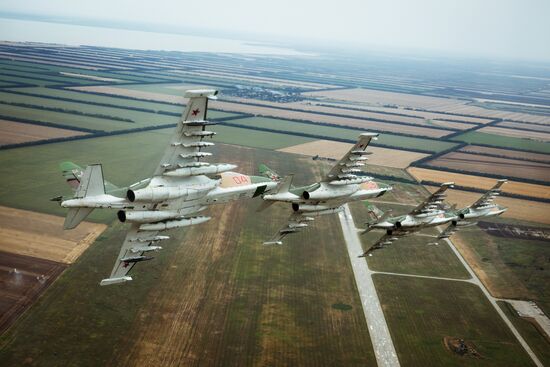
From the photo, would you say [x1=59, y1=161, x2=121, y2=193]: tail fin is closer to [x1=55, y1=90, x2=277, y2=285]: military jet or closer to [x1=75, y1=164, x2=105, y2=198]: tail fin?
[x1=55, y1=90, x2=277, y2=285]: military jet

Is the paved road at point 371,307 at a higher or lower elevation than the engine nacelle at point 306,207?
lower

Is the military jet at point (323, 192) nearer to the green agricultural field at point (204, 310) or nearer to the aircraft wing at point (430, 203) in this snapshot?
the aircraft wing at point (430, 203)

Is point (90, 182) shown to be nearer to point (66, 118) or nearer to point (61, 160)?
point (61, 160)

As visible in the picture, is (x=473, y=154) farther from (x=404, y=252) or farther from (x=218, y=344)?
(x=218, y=344)

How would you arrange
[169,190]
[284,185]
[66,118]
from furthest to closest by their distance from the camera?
[66,118], [284,185], [169,190]

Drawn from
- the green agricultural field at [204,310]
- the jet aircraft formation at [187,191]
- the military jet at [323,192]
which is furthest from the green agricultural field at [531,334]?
the military jet at [323,192]

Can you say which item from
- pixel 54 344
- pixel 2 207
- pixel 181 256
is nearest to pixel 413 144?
pixel 181 256

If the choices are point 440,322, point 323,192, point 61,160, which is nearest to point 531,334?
point 440,322
